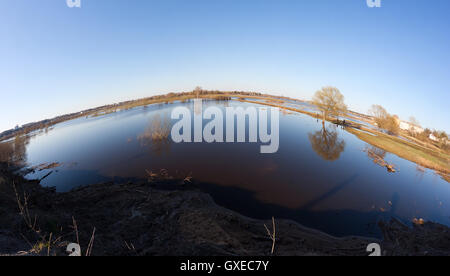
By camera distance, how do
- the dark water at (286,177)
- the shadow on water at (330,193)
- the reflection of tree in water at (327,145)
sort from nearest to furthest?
the dark water at (286,177) < the shadow on water at (330,193) < the reflection of tree in water at (327,145)

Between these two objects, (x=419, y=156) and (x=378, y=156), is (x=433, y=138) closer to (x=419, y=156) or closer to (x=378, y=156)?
(x=419, y=156)

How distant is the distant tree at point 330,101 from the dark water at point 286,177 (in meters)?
13.5

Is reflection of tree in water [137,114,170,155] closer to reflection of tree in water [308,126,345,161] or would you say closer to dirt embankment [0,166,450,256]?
dirt embankment [0,166,450,256]

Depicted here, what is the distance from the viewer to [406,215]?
813 cm

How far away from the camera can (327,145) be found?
757 inches

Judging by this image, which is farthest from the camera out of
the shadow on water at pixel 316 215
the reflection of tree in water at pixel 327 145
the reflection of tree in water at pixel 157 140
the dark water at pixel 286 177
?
the reflection of tree in water at pixel 157 140

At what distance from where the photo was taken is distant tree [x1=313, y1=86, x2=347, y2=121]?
2961cm

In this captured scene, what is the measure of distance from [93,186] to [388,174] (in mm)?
23063

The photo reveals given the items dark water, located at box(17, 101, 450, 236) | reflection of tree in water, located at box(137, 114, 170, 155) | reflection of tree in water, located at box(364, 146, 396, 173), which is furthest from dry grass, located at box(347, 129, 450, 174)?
reflection of tree in water, located at box(137, 114, 170, 155)

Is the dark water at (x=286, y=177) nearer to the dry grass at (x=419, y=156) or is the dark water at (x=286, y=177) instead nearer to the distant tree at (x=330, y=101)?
the dry grass at (x=419, y=156)

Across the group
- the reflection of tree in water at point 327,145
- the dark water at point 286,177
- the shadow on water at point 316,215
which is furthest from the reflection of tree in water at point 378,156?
the shadow on water at point 316,215

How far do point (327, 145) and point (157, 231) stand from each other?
2143cm

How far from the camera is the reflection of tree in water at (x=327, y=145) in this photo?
1631 cm
